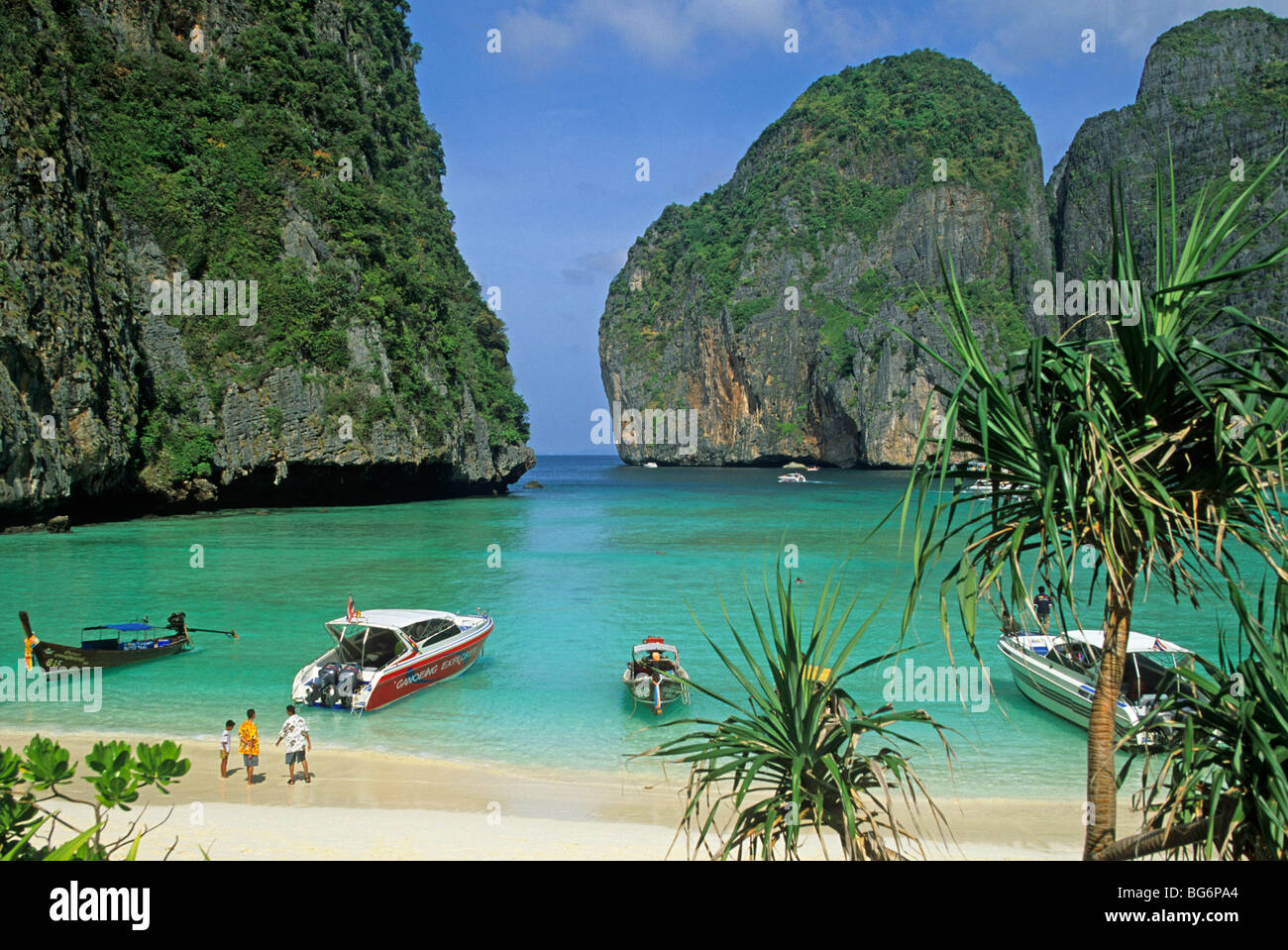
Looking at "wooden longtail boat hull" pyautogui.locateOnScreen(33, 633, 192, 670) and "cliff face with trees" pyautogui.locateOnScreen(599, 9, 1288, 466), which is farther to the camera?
"cliff face with trees" pyautogui.locateOnScreen(599, 9, 1288, 466)

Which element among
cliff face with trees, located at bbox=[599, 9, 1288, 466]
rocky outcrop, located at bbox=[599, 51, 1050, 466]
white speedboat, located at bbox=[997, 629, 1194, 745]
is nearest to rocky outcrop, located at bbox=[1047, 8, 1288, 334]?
cliff face with trees, located at bbox=[599, 9, 1288, 466]

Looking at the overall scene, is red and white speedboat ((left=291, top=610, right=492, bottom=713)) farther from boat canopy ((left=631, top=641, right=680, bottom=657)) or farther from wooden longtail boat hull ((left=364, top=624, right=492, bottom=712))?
boat canopy ((left=631, top=641, right=680, bottom=657))

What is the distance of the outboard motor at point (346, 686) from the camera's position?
1309 centimetres

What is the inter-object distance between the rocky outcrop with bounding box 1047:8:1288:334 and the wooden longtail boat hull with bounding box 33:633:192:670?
257 feet

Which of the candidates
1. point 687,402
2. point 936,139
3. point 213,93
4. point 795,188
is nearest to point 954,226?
point 936,139

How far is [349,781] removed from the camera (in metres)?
10.2

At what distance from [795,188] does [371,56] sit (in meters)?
71.0

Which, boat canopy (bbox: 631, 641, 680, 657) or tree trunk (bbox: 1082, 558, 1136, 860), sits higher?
tree trunk (bbox: 1082, 558, 1136, 860)
